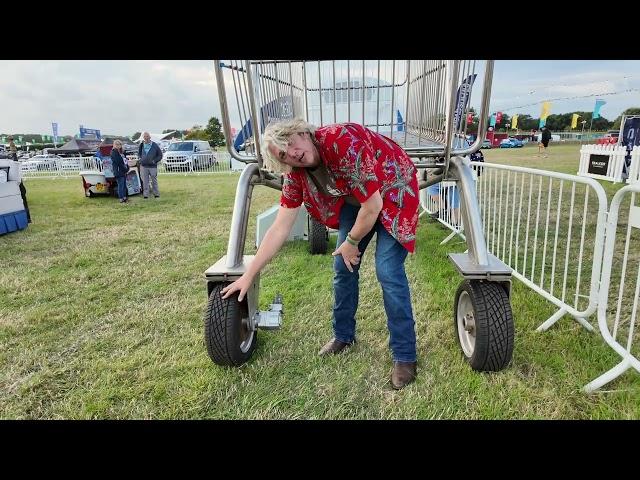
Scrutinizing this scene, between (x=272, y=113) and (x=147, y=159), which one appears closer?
(x=272, y=113)

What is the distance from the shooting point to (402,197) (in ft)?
6.75

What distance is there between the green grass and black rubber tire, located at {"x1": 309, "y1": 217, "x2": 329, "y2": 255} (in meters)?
0.16

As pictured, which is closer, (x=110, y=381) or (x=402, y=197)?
(x=402, y=197)

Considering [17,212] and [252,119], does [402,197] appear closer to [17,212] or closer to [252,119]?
[252,119]

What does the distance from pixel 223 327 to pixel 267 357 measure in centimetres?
47

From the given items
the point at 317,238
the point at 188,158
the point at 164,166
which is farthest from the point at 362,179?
the point at 164,166

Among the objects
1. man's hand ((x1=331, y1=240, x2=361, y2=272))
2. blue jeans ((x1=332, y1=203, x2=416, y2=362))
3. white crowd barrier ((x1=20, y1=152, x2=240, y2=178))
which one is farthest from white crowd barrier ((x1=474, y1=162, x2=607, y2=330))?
white crowd barrier ((x1=20, y1=152, x2=240, y2=178))

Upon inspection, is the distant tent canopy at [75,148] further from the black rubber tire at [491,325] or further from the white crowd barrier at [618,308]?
the white crowd barrier at [618,308]

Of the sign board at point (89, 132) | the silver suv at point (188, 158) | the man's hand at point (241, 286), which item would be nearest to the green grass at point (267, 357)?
the man's hand at point (241, 286)

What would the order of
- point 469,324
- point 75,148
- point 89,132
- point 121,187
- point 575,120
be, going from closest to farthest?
point 469,324 < point 121,187 < point 75,148 < point 575,120 < point 89,132

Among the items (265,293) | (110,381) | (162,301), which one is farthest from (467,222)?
(162,301)

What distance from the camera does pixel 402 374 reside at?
2.31 m

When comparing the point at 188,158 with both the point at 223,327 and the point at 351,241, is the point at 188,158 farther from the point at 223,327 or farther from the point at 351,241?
the point at 351,241

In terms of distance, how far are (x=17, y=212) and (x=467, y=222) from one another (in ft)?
23.6
